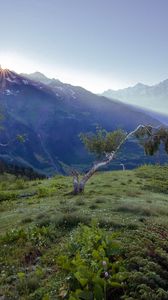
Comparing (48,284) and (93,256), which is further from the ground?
(93,256)

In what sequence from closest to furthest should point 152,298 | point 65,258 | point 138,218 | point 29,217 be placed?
point 152,298 < point 65,258 < point 138,218 < point 29,217

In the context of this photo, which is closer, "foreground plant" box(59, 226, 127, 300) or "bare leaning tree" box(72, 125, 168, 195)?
"foreground plant" box(59, 226, 127, 300)

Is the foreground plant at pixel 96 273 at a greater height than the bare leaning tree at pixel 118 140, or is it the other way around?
the bare leaning tree at pixel 118 140

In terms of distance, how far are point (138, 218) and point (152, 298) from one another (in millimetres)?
12000

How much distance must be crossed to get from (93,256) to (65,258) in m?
1.27

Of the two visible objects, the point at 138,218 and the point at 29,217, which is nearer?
the point at 138,218

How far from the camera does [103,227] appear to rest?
65.4 feet

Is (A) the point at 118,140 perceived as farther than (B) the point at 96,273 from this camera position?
Yes

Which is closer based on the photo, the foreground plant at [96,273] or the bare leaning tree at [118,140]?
the foreground plant at [96,273]

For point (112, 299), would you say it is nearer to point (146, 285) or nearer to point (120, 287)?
point (120, 287)

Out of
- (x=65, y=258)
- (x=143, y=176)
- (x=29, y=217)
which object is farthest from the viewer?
(x=143, y=176)

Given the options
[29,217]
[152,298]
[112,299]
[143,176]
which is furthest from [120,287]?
[143,176]

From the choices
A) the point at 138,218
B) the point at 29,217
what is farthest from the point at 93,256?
the point at 29,217

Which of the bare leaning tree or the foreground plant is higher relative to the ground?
the bare leaning tree
